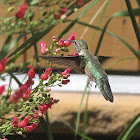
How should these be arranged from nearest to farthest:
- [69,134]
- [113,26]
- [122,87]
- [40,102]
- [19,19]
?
1. [19,19]
2. [40,102]
3. [69,134]
4. [122,87]
5. [113,26]

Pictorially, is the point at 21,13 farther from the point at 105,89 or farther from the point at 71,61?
the point at 105,89

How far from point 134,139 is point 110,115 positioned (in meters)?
0.37

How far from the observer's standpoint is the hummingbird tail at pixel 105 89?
997 millimetres

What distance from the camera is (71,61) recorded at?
0.97 meters

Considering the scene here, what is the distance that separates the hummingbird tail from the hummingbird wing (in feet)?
0.21

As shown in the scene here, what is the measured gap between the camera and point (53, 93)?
7.48 ft

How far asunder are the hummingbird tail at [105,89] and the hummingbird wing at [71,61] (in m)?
0.06

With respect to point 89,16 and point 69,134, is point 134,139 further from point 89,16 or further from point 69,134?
point 89,16

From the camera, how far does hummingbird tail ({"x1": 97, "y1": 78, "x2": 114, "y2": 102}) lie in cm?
100

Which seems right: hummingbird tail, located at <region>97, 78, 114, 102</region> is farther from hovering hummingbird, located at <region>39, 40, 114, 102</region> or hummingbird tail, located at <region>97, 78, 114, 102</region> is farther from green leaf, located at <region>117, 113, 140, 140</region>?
green leaf, located at <region>117, 113, 140, 140</region>

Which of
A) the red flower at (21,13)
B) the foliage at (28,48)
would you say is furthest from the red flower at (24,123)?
the red flower at (21,13)

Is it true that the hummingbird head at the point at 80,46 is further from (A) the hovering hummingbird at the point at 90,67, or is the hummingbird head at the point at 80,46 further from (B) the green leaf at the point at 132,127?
(B) the green leaf at the point at 132,127

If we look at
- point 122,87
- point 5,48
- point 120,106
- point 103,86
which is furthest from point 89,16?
point 5,48

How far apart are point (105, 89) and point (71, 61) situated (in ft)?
0.47
